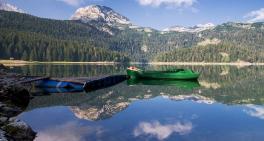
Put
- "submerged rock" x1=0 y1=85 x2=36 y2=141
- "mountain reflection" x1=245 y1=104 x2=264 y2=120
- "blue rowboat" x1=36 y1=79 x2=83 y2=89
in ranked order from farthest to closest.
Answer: "blue rowboat" x1=36 y1=79 x2=83 y2=89 < "mountain reflection" x1=245 y1=104 x2=264 y2=120 < "submerged rock" x1=0 y1=85 x2=36 y2=141

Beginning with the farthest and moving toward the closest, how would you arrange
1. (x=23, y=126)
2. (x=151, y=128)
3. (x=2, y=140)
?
(x=151, y=128)
(x=23, y=126)
(x=2, y=140)

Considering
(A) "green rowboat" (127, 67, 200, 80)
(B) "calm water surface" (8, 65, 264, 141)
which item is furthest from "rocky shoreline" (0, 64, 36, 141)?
(A) "green rowboat" (127, 67, 200, 80)

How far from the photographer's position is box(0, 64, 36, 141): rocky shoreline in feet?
67.6

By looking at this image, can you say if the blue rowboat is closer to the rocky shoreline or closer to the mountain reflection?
the rocky shoreline

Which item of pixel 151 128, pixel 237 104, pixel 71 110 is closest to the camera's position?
pixel 151 128

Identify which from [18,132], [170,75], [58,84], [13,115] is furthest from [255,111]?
[170,75]

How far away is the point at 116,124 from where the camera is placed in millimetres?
27188

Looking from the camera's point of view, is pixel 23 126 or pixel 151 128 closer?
pixel 23 126

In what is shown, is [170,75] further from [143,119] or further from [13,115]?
[13,115]

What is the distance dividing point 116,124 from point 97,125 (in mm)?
1492

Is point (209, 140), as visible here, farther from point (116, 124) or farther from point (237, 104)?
point (237, 104)

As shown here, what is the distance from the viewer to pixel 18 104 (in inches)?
1398

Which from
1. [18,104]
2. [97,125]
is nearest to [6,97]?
[18,104]

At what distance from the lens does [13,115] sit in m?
30.1
